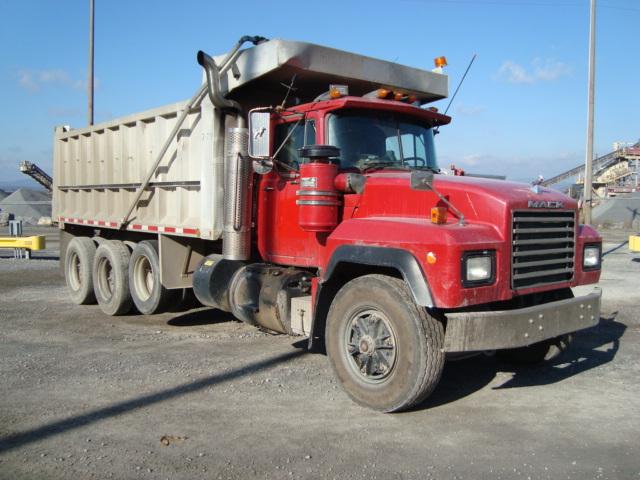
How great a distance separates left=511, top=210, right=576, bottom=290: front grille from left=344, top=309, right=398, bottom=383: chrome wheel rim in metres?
1.04

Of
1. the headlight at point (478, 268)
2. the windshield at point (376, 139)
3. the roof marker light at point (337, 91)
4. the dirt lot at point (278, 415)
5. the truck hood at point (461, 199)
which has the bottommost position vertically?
the dirt lot at point (278, 415)

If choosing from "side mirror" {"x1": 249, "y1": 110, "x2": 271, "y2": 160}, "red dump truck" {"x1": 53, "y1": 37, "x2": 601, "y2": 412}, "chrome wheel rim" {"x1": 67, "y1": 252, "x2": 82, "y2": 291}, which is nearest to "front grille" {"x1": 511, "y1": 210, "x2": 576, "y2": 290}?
"red dump truck" {"x1": 53, "y1": 37, "x2": 601, "y2": 412}

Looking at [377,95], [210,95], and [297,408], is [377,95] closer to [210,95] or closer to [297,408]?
[210,95]

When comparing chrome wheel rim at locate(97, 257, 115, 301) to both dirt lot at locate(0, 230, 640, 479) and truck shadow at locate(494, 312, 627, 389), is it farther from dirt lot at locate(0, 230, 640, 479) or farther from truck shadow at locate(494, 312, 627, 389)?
truck shadow at locate(494, 312, 627, 389)

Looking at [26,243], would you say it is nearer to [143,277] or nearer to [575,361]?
[143,277]

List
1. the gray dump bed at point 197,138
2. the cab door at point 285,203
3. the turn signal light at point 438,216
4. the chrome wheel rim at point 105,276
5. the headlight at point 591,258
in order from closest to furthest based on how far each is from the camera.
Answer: the turn signal light at point 438,216 < the headlight at point 591,258 < the cab door at point 285,203 < the gray dump bed at point 197,138 < the chrome wheel rim at point 105,276

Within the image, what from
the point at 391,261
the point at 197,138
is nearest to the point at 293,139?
the point at 197,138

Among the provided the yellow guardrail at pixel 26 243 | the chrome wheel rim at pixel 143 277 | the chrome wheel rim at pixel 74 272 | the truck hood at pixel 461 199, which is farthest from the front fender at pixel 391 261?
the yellow guardrail at pixel 26 243

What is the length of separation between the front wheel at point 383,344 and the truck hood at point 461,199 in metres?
→ 0.71

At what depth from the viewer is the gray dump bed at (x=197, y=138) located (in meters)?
6.57

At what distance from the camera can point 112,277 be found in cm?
948

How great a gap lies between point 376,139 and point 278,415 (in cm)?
281

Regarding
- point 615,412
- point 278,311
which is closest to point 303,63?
point 278,311

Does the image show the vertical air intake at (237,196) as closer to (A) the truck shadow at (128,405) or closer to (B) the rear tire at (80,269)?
(A) the truck shadow at (128,405)
